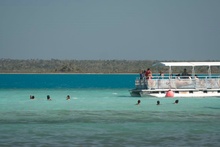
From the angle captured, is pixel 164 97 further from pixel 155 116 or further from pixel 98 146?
pixel 98 146

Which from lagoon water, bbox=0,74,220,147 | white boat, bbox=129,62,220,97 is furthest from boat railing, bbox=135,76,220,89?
lagoon water, bbox=0,74,220,147

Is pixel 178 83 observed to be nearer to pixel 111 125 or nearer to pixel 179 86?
pixel 179 86

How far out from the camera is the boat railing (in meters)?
49.2

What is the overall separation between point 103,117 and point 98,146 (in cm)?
1068

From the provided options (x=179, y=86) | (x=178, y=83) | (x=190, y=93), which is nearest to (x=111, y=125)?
(x=178, y=83)

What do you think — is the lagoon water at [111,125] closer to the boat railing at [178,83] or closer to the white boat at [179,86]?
the boat railing at [178,83]

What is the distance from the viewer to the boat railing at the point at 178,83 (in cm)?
4916

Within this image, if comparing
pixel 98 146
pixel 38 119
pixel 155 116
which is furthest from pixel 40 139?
pixel 155 116

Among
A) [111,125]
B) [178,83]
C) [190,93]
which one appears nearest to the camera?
[111,125]

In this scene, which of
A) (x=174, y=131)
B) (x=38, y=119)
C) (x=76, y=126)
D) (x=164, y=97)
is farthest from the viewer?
(x=164, y=97)

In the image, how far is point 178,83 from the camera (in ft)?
163

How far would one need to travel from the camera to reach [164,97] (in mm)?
49719

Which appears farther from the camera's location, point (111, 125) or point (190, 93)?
point (190, 93)

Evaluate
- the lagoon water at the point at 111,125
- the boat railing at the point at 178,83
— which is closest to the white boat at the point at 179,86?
the boat railing at the point at 178,83
